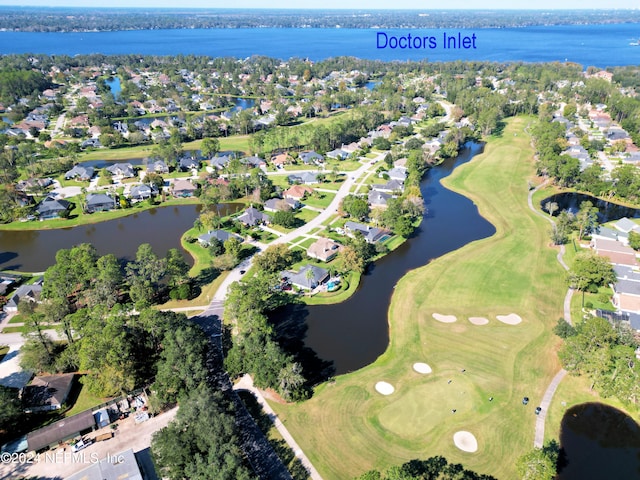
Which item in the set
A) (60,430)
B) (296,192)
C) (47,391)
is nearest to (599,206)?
(296,192)

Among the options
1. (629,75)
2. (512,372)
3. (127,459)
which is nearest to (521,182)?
(512,372)

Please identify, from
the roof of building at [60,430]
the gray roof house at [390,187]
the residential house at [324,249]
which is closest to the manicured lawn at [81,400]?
the roof of building at [60,430]

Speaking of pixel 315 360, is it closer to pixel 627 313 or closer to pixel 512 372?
pixel 512 372

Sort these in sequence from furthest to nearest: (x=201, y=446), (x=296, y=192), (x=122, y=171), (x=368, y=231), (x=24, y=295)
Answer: (x=122, y=171) < (x=296, y=192) < (x=368, y=231) < (x=24, y=295) < (x=201, y=446)

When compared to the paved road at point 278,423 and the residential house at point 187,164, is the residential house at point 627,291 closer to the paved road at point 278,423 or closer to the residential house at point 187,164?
the paved road at point 278,423

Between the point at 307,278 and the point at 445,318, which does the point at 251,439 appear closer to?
the point at 307,278
